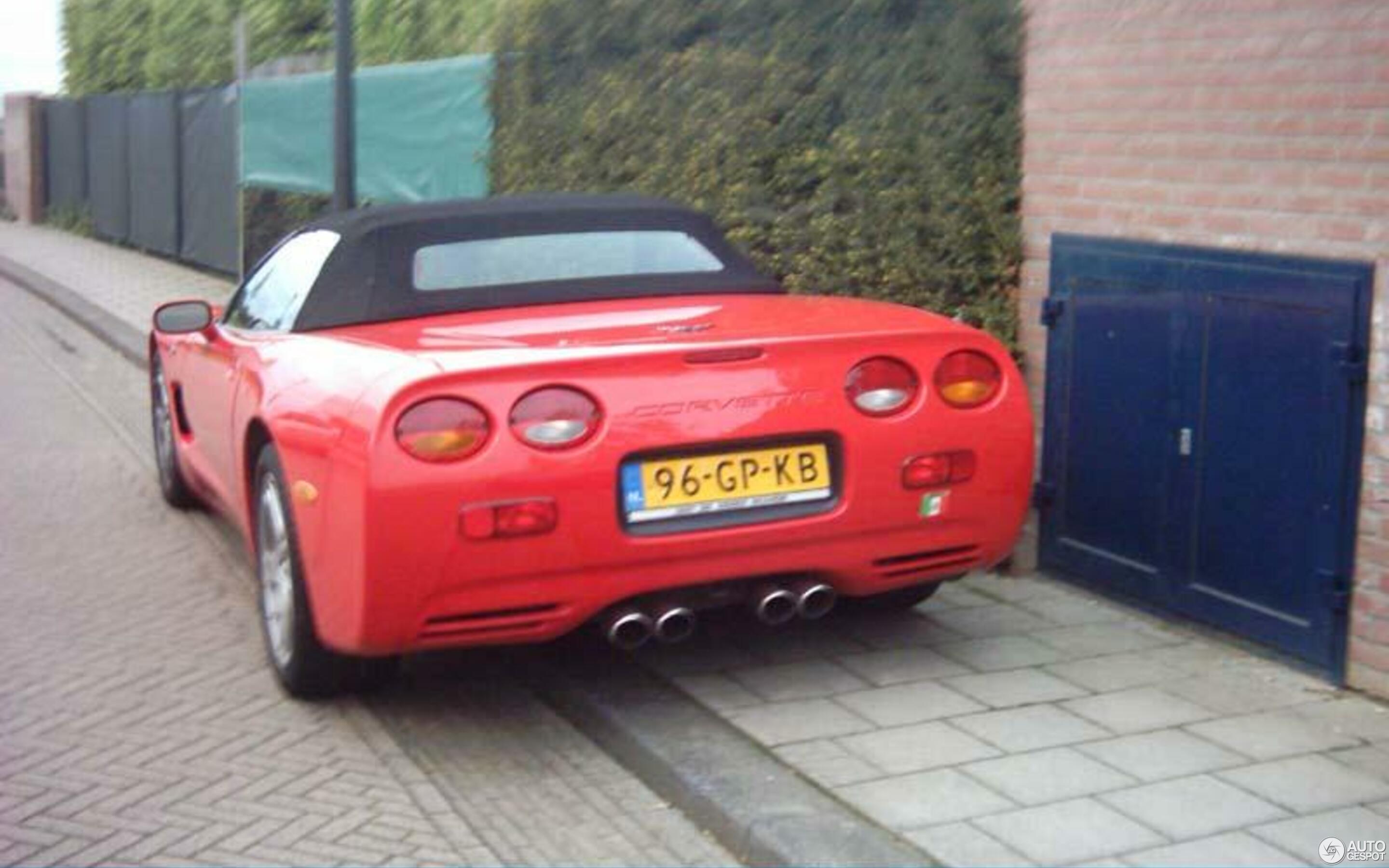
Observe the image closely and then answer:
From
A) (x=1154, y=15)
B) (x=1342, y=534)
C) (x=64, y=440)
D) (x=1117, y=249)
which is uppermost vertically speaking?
(x=1154, y=15)

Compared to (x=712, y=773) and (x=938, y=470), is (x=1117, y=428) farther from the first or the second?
(x=712, y=773)

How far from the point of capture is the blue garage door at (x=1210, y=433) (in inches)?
214

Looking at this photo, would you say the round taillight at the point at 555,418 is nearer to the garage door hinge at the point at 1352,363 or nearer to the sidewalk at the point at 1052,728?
the sidewalk at the point at 1052,728

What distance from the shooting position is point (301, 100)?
16.7 m

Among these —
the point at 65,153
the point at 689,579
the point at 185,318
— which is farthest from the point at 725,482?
the point at 65,153

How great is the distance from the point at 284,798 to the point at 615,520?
110 centimetres

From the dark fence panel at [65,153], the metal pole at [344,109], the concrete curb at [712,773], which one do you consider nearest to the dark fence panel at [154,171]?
the dark fence panel at [65,153]

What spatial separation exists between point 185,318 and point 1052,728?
3591 millimetres

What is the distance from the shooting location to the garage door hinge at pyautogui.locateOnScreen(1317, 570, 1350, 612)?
213 inches

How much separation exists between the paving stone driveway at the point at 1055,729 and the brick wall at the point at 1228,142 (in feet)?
1.77

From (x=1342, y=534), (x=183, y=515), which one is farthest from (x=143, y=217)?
(x=1342, y=534)

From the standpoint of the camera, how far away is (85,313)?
58.2 ft

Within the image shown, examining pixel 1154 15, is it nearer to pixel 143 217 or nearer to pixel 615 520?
pixel 615 520

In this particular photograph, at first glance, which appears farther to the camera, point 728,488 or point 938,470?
point 938,470
